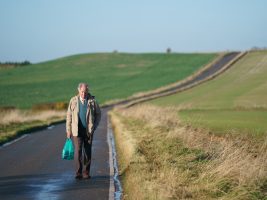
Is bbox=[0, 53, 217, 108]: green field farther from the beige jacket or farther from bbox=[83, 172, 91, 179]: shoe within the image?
bbox=[83, 172, 91, 179]: shoe

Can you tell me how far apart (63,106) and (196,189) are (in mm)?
51680

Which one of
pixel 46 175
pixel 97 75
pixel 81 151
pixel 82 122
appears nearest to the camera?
pixel 82 122

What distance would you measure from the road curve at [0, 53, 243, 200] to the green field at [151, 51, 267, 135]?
7.20 metres

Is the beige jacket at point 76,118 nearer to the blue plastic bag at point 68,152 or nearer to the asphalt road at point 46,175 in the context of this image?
the blue plastic bag at point 68,152

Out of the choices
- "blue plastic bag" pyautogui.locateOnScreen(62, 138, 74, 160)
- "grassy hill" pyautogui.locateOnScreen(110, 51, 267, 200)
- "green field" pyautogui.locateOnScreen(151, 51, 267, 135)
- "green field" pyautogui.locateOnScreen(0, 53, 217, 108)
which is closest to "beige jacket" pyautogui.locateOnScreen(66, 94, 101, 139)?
"blue plastic bag" pyautogui.locateOnScreen(62, 138, 74, 160)

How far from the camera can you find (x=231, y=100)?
5003cm

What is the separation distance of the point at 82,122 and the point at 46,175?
4.95 ft

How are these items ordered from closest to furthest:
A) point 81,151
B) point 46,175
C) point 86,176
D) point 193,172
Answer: point 193,172 < point 86,176 < point 81,151 < point 46,175

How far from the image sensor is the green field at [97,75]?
76812mm

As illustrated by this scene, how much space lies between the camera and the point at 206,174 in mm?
11570

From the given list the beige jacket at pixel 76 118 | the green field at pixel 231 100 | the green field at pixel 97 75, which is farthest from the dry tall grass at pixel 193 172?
the green field at pixel 97 75

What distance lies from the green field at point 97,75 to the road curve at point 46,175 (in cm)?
4501

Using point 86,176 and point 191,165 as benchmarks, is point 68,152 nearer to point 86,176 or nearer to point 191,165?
point 86,176

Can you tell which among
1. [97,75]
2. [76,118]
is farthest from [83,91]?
[97,75]
